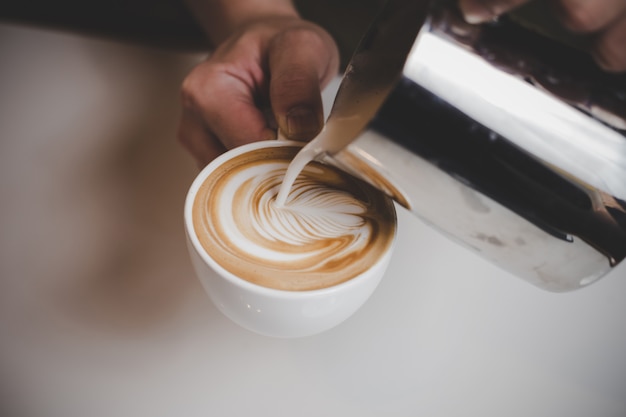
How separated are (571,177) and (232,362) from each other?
20.3 inches

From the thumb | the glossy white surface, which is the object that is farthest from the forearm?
the glossy white surface

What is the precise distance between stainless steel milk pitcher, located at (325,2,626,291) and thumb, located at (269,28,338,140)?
0.27 metres

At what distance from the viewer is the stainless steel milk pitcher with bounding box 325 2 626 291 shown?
441 mm

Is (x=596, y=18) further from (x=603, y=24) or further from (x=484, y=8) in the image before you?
(x=484, y=8)

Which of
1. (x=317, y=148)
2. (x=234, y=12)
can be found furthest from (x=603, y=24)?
(x=234, y=12)

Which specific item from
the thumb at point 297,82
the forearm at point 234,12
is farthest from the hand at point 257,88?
the forearm at point 234,12

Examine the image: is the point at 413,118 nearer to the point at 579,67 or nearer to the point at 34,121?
the point at 579,67

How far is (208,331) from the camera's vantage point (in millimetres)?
760

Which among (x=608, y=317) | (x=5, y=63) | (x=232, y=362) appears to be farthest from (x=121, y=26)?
(x=608, y=317)

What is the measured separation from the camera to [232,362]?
0.73 m

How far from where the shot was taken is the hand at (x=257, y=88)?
0.79 metres

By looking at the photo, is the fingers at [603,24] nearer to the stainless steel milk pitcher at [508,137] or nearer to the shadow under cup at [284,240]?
the stainless steel milk pitcher at [508,137]

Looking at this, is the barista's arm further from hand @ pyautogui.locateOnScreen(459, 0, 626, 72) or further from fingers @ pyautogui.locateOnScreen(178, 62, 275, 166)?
hand @ pyautogui.locateOnScreen(459, 0, 626, 72)

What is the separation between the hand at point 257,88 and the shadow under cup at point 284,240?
81 mm
